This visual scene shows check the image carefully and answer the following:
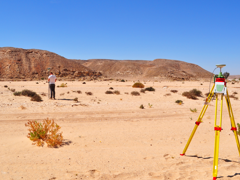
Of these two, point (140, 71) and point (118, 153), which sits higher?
point (140, 71)

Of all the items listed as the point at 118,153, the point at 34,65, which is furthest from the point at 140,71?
the point at 118,153

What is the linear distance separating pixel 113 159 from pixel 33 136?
2.36 meters

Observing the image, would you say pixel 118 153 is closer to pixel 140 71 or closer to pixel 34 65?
pixel 34 65

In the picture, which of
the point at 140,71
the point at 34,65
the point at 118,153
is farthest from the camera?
the point at 140,71

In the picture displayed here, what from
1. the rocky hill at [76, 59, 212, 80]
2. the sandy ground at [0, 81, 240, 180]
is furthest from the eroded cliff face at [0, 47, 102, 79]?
the sandy ground at [0, 81, 240, 180]

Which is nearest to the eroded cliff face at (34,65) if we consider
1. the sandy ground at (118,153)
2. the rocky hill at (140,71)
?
the rocky hill at (140,71)

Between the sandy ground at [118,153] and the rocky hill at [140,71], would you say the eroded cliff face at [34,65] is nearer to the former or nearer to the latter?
the rocky hill at [140,71]

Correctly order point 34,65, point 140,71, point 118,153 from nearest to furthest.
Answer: point 118,153
point 34,65
point 140,71

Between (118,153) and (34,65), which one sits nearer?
(118,153)

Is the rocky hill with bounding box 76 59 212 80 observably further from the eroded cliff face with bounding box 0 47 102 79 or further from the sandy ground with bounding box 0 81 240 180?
the sandy ground with bounding box 0 81 240 180

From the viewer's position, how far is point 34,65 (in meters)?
67.2

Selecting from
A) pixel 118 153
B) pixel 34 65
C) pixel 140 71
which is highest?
pixel 34 65

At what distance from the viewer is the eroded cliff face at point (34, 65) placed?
6209 cm

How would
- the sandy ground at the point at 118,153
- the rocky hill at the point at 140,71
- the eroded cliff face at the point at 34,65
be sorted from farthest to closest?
the rocky hill at the point at 140,71, the eroded cliff face at the point at 34,65, the sandy ground at the point at 118,153
